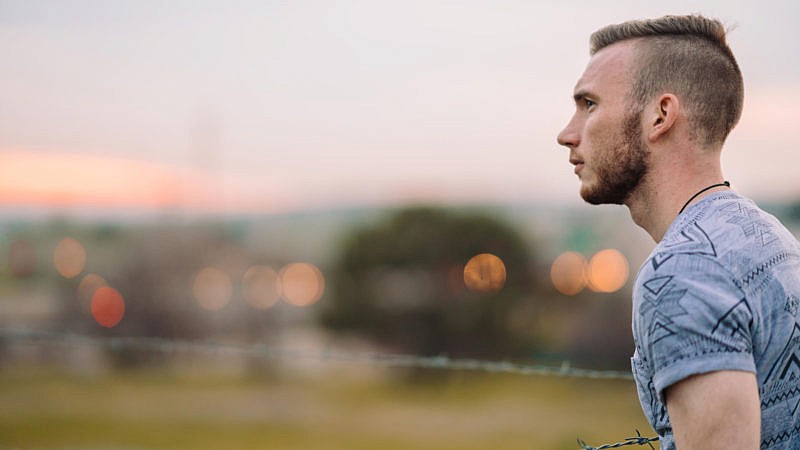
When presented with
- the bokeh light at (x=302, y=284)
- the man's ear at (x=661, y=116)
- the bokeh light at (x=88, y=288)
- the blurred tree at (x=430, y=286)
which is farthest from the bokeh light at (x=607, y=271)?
the man's ear at (x=661, y=116)

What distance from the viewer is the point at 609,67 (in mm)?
1724

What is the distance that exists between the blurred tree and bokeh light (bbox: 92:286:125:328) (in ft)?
Answer: 37.8

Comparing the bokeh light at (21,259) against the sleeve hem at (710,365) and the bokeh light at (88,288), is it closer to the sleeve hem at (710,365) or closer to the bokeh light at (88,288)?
the bokeh light at (88,288)

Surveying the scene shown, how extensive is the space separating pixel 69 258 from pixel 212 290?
9609mm

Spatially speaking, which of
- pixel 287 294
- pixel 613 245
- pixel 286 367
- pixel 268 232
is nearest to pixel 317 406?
pixel 286 367

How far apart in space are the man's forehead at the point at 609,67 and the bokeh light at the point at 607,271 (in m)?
33.4

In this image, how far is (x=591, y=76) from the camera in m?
1.75

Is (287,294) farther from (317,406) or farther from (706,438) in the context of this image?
(706,438)

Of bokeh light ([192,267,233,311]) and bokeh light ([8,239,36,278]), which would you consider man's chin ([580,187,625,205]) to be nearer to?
bokeh light ([192,267,233,311])

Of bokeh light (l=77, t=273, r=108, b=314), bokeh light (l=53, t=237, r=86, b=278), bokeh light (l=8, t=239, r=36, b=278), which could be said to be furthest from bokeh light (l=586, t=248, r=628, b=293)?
bokeh light (l=8, t=239, r=36, b=278)

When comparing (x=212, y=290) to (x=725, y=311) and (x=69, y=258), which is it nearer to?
(x=69, y=258)

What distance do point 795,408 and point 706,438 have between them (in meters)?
0.22

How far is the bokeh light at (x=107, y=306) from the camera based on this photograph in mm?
44719

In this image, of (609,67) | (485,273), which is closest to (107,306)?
(485,273)
